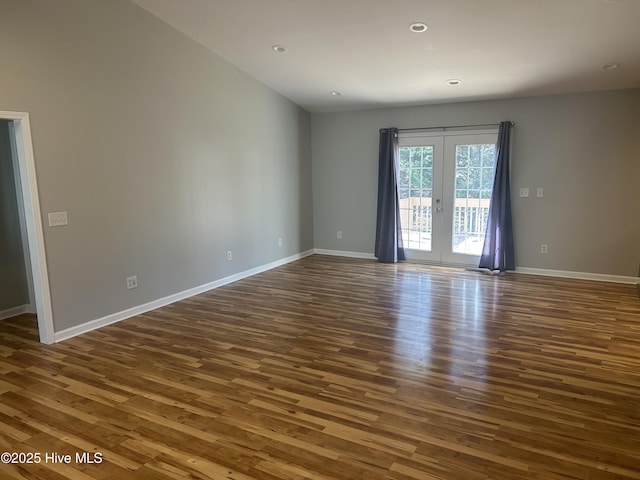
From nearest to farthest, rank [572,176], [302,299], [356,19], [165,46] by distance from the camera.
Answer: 1. [356,19]
2. [165,46]
3. [302,299]
4. [572,176]

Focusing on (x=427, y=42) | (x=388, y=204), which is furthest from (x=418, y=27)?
(x=388, y=204)

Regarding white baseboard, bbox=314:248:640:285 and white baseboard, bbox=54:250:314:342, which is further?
white baseboard, bbox=314:248:640:285

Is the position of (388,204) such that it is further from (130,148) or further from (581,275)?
(130,148)

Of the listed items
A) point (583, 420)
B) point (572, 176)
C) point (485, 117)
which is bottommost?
point (583, 420)

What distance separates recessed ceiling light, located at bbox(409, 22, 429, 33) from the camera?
3.99m

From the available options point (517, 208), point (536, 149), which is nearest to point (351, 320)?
point (517, 208)

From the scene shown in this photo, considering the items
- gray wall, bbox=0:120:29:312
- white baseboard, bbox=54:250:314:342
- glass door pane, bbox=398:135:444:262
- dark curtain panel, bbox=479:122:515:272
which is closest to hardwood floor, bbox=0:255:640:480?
white baseboard, bbox=54:250:314:342

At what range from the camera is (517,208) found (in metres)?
6.09

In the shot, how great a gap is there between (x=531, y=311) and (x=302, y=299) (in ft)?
8.38

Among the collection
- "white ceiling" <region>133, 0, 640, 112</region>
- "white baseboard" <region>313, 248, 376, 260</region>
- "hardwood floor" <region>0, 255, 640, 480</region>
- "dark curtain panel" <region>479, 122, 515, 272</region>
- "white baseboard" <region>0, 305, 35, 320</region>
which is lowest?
"hardwood floor" <region>0, 255, 640, 480</region>

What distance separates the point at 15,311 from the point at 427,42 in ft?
17.5

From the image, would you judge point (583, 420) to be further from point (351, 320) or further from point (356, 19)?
point (356, 19)

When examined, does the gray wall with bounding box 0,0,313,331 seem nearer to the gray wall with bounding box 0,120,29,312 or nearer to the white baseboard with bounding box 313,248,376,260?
the gray wall with bounding box 0,120,29,312

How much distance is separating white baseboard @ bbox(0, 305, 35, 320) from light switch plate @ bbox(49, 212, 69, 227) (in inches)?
61.6
